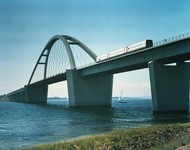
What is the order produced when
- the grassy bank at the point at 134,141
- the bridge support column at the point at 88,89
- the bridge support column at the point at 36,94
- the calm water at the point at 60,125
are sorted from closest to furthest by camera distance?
the grassy bank at the point at 134,141
the calm water at the point at 60,125
the bridge support column at the point at 88,89
the bridge support column at the point at 36,94

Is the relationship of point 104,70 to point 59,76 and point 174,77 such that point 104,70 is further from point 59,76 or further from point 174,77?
point 59,76

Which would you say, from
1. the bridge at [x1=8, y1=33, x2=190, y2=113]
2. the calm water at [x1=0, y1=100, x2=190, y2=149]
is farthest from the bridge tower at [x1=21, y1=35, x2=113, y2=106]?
the calm water at [x1=0, y1=100, x2=190, y2=149]

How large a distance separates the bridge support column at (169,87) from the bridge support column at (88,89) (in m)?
38.4

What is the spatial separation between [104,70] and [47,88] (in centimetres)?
8870

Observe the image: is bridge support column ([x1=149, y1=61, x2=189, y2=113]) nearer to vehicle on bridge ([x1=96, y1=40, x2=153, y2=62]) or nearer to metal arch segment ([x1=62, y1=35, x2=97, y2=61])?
vehicle on bridge ([x1=96, y1=40, x2=153, y2=62])

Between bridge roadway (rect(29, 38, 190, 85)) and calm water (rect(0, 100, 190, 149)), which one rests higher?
bridge roadway (rect(29, 38, 190, 85))

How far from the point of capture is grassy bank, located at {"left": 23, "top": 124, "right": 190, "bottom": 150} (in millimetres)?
15672

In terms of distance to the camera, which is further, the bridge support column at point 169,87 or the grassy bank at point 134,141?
the bridge support column at point 169,87

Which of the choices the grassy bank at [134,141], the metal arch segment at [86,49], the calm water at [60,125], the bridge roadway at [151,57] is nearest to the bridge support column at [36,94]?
the metal arch segment at [86,49]

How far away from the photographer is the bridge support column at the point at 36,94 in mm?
166000

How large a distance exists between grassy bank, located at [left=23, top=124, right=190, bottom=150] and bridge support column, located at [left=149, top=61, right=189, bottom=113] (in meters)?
37.2

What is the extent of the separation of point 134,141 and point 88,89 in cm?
7905

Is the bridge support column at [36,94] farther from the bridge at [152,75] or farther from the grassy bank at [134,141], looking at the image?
the grassy bank at [134,141]

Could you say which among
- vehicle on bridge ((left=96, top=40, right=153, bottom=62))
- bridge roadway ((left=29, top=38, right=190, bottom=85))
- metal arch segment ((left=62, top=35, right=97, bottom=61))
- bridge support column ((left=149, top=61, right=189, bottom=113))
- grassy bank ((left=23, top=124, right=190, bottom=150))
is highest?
metal arch segment ((left=62, top=35, right=97, bottom=61))
